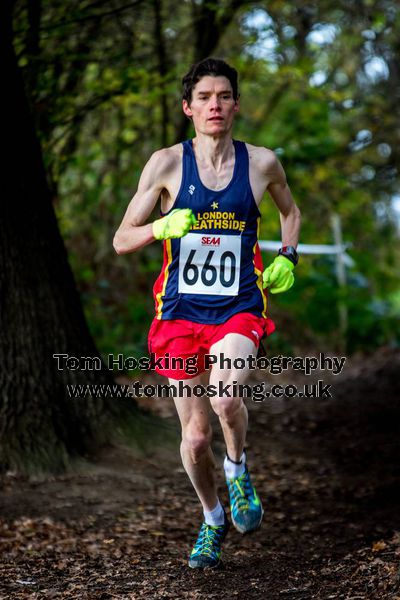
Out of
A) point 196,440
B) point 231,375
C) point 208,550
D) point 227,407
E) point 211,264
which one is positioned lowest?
point 208,550

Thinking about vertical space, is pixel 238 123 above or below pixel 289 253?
above

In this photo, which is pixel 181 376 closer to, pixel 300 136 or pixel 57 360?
pixel 57 360

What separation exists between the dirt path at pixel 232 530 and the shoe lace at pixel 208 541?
0.32ft

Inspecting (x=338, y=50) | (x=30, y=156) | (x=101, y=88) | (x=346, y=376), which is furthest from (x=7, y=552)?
(x=338, y=50)

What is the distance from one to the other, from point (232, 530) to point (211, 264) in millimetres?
1791

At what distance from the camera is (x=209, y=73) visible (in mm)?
3656

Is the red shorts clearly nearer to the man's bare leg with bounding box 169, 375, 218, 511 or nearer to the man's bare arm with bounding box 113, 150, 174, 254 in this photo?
the man's bare leg with bounding box 169, 375, 218, 511

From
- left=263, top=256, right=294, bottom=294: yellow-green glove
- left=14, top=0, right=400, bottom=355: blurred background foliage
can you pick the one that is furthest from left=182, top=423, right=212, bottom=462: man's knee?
left=14, top=0, right=400, bottom=355: blurred background foliage

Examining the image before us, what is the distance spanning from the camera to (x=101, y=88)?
23.4 ft

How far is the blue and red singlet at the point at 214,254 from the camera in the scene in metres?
3.60

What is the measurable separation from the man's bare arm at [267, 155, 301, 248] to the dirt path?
154 centimetres

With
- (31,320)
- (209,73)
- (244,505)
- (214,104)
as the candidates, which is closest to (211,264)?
(214,104)

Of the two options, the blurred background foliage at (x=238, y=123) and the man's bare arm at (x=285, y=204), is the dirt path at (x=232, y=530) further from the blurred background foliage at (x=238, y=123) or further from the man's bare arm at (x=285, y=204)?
the blurred background foliage at (x=238, y=123)

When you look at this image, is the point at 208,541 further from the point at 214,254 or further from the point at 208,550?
the point at 214,254
